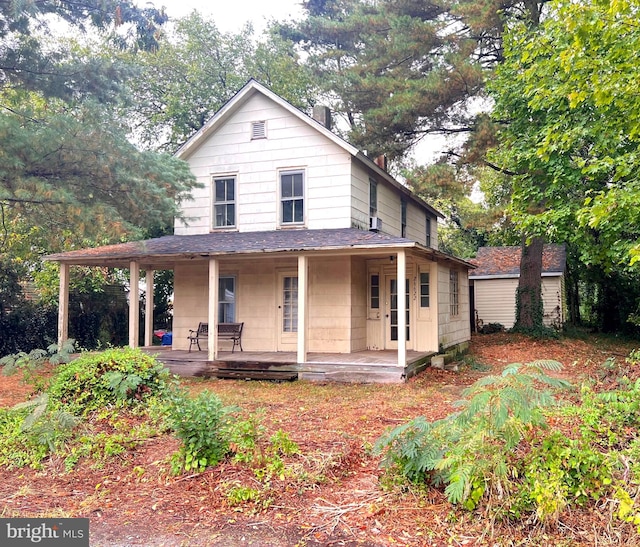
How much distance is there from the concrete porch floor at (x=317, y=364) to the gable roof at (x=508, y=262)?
39.2 feet

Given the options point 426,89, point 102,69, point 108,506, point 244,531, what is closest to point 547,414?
point 244,531

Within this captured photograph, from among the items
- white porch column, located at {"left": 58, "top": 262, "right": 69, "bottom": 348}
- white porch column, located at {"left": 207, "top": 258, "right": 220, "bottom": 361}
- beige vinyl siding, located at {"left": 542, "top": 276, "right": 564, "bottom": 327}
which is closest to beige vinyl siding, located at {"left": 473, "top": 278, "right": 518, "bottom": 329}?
beige vinyl siding, located at {"left": 542, "top": 276, "right": 564, "bottom": 327}

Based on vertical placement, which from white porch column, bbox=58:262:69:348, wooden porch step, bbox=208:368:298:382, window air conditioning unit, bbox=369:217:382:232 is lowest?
wooden porch step, bbox=208:368:298:382

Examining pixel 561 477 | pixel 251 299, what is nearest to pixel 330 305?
pixel 251 299

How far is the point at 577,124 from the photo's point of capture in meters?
11.1

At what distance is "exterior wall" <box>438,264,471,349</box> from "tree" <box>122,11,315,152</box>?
13.5 metres

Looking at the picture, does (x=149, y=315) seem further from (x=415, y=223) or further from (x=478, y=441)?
(x=478, y=441)

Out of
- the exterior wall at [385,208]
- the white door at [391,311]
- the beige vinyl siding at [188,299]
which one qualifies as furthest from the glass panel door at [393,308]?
the beige vinyl siding at [188,299]

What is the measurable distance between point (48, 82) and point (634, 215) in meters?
11.0

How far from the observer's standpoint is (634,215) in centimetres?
908

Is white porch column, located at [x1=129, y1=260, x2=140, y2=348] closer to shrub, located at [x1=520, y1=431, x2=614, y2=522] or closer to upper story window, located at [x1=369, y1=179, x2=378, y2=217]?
upper story window, located at [x1=369, y1=179, x2=378, y2=217]

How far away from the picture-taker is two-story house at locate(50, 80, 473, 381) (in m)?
12.4

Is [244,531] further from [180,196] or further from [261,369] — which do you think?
[180,196]

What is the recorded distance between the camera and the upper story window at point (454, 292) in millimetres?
14992
